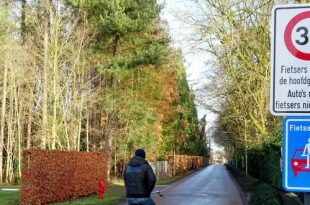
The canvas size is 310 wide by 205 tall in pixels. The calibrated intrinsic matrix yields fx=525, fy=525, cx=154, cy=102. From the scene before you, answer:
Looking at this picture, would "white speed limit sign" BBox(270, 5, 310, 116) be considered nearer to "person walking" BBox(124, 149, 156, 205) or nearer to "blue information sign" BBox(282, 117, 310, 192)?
"blue information sign" BBox(282, 117, 310, 192)

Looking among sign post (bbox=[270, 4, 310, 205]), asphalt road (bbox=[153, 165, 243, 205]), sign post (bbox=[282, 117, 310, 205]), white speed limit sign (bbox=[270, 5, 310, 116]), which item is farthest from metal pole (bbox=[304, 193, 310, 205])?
asphalt road (bbox=[153, 165, 243, 205])


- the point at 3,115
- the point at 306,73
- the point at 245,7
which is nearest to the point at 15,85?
the point at 3,115

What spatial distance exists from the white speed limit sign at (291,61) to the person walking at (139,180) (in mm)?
4867

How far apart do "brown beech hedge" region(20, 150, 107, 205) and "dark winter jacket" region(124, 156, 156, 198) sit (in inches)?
467

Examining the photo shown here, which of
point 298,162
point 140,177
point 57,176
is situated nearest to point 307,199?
point 298,162

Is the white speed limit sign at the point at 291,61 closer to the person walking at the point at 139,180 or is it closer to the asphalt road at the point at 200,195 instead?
the person walking at the point at 139,180

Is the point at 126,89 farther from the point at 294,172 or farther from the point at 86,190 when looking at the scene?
the point at 294,172

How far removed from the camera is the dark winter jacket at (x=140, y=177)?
796 centimetres

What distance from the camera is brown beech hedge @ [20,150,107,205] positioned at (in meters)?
19.1

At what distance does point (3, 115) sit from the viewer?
39.8m

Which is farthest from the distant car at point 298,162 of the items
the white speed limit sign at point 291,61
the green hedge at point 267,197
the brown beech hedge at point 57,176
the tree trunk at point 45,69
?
the tree trunk at point 45,69

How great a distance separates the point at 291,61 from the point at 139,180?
5047 millimetres

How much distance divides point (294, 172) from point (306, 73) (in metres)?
0.61

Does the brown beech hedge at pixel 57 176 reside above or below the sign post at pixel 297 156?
below
